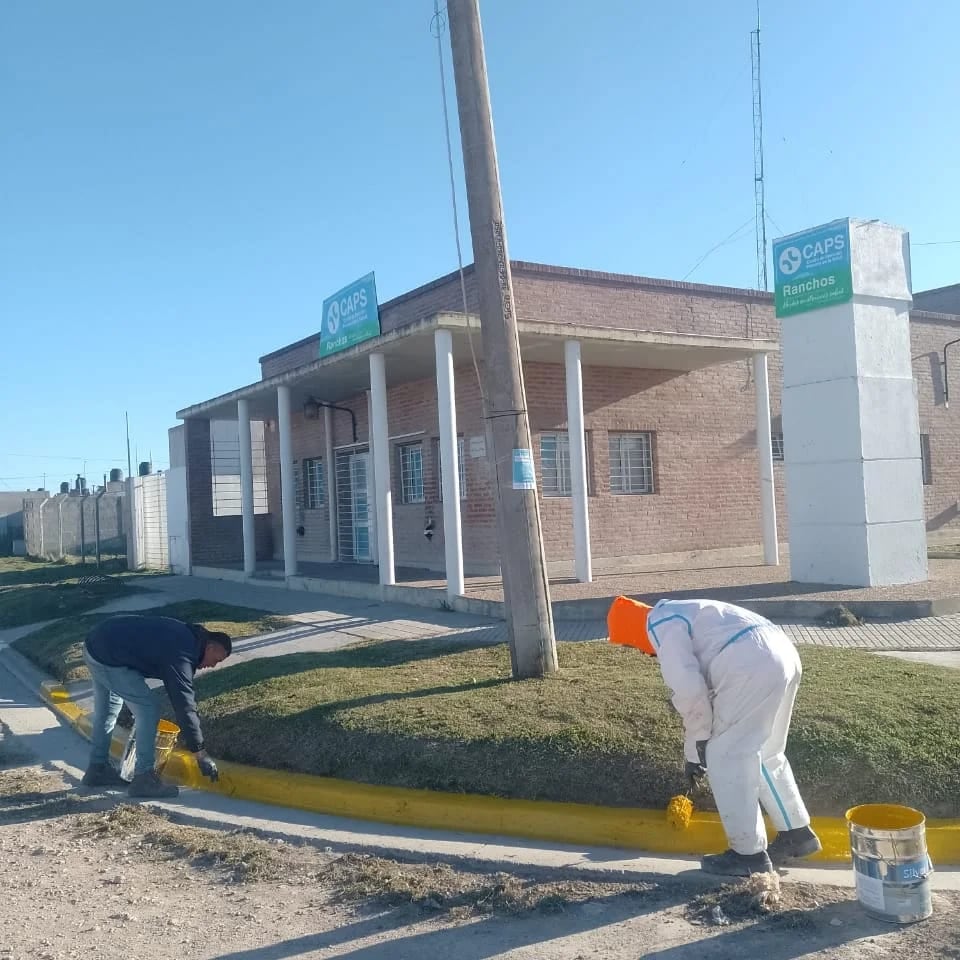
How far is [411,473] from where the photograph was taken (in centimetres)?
1736

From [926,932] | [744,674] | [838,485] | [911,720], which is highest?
[838,485]

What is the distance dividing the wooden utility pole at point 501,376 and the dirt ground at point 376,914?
2726 millimetres

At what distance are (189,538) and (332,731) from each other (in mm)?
15876

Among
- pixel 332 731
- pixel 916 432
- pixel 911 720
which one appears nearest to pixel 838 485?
pixel 916 432

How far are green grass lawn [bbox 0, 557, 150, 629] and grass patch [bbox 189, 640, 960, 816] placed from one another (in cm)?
910

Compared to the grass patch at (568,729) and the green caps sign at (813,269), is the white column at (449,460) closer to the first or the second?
the grass patch at (568,729)

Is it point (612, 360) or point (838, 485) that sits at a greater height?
point (612, 360)

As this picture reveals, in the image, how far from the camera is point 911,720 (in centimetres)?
578

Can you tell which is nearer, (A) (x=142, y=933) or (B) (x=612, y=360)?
(A) (x=142, y=933)

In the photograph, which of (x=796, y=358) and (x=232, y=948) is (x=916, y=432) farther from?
(x=232, y=948)

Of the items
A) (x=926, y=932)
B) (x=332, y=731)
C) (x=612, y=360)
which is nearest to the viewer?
(x=926, y=932)

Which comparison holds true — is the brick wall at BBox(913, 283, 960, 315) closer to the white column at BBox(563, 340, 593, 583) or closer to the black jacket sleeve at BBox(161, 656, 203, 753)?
the white column at BBox(563, 340, 593, 583)

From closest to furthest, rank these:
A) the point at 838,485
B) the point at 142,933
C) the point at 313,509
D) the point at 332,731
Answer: the point at 142,933, the point at 332,731, the point at 838,485, the point at 313,509

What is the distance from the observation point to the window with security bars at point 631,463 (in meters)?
16.4
